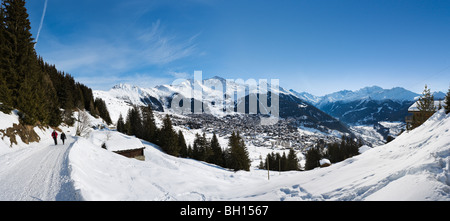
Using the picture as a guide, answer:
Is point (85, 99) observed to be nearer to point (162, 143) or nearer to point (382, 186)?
point (162, 143)

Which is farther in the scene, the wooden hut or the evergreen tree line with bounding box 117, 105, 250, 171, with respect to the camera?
the evergreen tree line with bounding box 117, 105, 250, 171

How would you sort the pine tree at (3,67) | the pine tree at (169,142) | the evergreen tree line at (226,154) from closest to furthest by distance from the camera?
the pine tree at (3,67) → the evergreen tree line at (226,154) → the pine tree at (169,142)

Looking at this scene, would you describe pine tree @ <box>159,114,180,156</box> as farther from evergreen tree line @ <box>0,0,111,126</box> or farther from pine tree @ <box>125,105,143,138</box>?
evergreen tree line @ <box>0,0,111,126</box>

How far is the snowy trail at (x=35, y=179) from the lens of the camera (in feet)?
23.8

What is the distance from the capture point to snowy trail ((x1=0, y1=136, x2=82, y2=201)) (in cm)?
726

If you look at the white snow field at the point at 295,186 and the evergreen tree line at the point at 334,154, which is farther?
the evergreen tree line at the point at 334,154

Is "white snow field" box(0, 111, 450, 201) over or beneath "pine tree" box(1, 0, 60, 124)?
beneath

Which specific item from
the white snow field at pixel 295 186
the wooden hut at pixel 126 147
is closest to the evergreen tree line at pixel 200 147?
the wooden hut at pixel 126 147

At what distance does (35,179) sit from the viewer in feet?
29.6

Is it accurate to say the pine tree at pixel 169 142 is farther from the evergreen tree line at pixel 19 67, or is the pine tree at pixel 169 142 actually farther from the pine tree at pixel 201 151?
the evergreen tree line at pixel 19 67

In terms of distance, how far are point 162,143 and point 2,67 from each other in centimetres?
3285

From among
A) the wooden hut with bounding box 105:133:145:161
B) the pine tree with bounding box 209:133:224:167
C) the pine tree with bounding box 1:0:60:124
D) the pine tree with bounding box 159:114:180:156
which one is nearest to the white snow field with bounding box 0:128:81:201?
the pine tree with bounding box 1:0:60:124

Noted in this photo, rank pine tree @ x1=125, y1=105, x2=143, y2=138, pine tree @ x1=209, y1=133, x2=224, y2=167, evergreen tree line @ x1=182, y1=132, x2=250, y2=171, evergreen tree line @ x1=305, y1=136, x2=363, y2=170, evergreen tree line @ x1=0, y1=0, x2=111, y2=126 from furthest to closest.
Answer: pine tree @ x1=125, y1=105, x2=143, y2=138, evergreen tree line @ x1=305, y1=136, x2=363, y2=170, pine tree @ x1=209, y1=133, x2=224, y2=167, evergreen tree line @ x1=182, y1=132, x2=250, y2=171, evergreen tree line @ x1=0, y1=0, x2=111, y2=126
